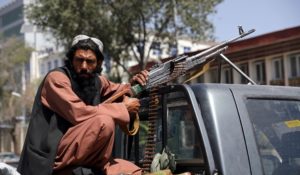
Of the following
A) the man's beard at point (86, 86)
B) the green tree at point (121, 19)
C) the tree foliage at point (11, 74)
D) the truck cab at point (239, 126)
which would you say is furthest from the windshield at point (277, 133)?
the tree foliage at point (11, 74)

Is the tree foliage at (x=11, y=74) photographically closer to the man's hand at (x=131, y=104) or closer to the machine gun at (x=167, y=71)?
the machine gun at (x=167, y=71)

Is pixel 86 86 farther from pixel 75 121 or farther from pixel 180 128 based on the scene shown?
pixel 180 128

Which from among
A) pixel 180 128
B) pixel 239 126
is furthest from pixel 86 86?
pixel 239 126

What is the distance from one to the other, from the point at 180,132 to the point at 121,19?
60.8 feet

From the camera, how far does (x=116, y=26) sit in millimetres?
21531

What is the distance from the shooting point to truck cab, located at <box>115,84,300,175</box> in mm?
2277

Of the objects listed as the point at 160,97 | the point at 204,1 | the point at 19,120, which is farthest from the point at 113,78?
the point at 19,120

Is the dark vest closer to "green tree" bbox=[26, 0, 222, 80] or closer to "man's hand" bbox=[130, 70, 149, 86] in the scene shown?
"man's hand" bbox=[130, 70, 149, 86]

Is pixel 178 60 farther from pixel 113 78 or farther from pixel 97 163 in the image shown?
pixel 113 78

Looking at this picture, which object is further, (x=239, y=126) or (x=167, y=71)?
(x=167, y=71)

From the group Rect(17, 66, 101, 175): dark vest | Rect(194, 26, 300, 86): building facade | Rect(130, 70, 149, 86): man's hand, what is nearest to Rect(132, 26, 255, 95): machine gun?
Rect(130, 70, 149, 86): man's hand

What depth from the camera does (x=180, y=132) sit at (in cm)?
302

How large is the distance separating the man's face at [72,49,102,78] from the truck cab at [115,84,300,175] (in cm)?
37

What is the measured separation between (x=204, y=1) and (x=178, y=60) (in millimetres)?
18925
